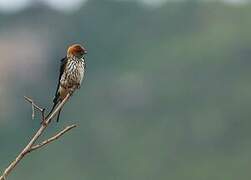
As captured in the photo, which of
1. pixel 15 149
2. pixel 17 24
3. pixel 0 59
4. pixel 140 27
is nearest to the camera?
pixel 15 149

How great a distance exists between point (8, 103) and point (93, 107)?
7.03 metres

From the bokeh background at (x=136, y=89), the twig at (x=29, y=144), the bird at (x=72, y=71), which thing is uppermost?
the bokeh background at (x=136, y=89)

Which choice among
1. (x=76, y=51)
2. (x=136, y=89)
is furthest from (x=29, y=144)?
(x=136, y=89)

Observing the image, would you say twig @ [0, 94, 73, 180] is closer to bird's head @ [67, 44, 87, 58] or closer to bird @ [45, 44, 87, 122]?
bird's head @ [67, 44, 87, 58]

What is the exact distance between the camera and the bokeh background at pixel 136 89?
291 feet

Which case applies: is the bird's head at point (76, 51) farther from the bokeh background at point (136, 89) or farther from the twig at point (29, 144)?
the bokeh background at point (136, 89)

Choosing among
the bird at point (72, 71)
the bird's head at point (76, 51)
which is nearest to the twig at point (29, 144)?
the bird's head at point (76, 51)

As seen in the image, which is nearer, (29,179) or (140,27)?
(29,179)

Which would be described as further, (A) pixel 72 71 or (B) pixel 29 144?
(A) pixel 72 71

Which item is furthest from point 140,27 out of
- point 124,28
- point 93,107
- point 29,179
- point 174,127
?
point 29,179

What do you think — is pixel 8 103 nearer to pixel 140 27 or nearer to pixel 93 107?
pixel 93 107

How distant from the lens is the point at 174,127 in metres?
94.9

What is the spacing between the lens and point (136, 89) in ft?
330

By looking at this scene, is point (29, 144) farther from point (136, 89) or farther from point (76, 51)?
point (136, 89)
